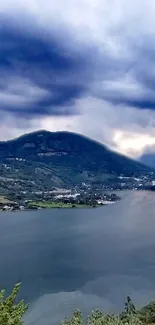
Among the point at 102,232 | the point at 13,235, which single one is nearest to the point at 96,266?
the point at 102,232

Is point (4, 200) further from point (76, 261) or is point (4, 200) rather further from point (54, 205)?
point (76, 261)

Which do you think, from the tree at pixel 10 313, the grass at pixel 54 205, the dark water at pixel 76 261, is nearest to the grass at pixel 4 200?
the grass at pixel 54 205

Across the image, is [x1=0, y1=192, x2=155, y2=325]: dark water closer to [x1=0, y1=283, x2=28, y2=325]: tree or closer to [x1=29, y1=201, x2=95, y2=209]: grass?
[x1=29, y1=201, x2=95, y2=209]: grass

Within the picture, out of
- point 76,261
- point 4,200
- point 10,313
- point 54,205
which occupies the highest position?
point 4,200

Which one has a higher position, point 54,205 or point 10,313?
point 54,205

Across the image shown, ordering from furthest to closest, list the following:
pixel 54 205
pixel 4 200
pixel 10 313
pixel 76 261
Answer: pixel 4 200, pixel 54 205, pixel 76 261, pixel 10 313

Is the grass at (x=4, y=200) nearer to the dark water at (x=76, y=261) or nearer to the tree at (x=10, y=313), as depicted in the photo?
the dark water at (x=76, y=261)

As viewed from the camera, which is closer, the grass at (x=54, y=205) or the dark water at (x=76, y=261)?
the dark water at (x=76, y=261)

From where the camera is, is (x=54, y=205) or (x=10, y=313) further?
(x=54, y=205)

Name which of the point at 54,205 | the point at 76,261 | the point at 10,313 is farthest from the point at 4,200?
the point at 10,313

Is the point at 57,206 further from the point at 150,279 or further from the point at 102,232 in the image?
the point at 150,279
